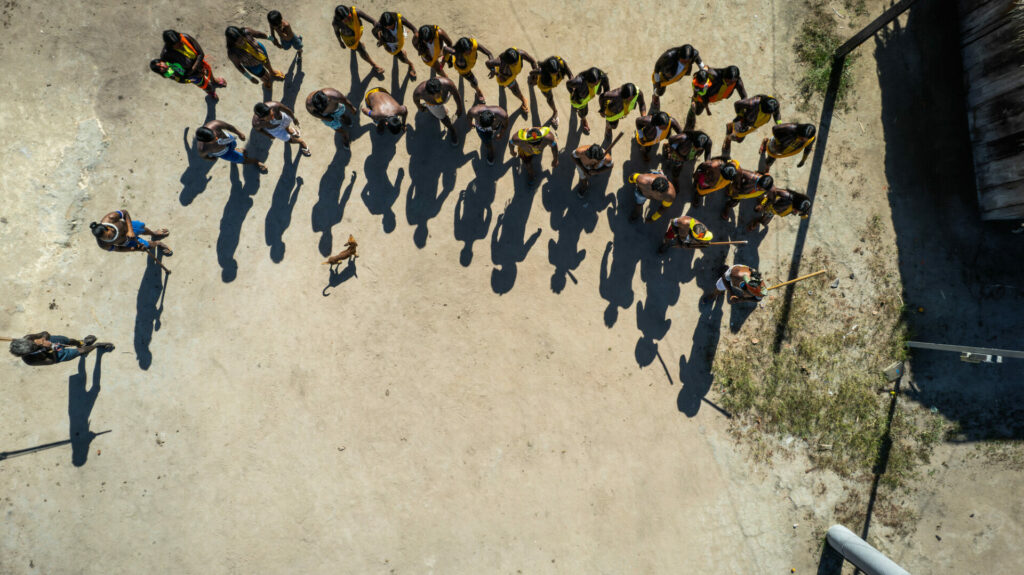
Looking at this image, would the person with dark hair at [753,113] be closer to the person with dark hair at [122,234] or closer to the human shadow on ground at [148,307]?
the person with dark hair at [122,234]

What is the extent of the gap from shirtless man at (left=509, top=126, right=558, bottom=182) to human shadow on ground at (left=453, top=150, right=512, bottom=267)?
0.59 metres

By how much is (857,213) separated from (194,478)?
46.1ft

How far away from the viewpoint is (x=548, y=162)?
30.6 ft

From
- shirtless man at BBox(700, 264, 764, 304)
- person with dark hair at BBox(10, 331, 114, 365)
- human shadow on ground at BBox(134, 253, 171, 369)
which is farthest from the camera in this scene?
human shadow on ground at BBox(134, 253, 171, 369)

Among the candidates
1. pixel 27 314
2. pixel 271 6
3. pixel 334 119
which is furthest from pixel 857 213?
pixel 27 314

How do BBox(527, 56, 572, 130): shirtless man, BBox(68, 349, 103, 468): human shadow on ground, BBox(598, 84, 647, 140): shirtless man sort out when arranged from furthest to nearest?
BBox(68, 349, 103, 468): human shadow on ground → BBox(598, 84, 647, 140): shirtless man → BBox(527, 56, 572, 130): shirtless man

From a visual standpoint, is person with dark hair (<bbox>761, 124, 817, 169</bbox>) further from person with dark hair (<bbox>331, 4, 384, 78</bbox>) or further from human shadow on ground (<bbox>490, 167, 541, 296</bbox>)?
person with dark hair (<bbox>331, 4, 384, 78</bbox>)

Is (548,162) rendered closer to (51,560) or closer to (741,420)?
(741,420)

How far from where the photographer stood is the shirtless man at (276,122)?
754 cm

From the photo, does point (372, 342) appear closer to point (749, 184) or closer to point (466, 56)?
point (466, 56)

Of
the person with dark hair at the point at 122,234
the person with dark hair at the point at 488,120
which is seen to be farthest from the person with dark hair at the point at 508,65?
the person with dark hair at the point at 122,234

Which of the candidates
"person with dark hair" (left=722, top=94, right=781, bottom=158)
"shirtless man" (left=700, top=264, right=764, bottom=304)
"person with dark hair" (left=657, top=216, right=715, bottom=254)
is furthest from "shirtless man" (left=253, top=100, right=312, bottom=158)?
"shirtless man" (left=700, top=264, right=764, bottom=304)

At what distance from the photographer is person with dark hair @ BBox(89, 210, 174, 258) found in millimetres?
7430

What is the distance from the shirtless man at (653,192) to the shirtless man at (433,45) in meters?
4.19
